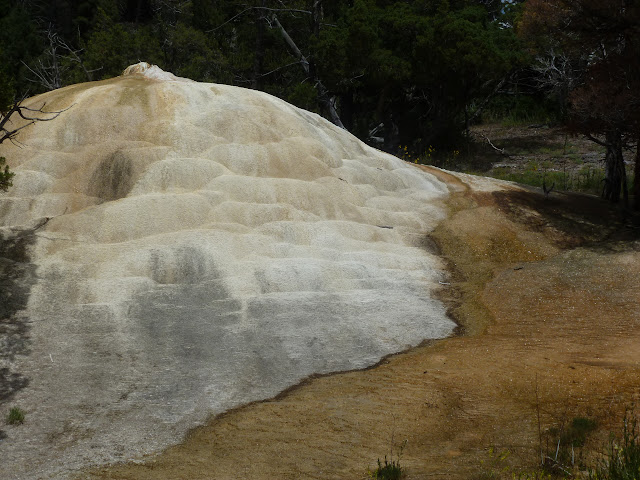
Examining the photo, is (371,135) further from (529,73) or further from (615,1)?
(615,1)

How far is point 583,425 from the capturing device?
259 inches

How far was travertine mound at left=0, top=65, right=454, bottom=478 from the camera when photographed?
26.9 ft

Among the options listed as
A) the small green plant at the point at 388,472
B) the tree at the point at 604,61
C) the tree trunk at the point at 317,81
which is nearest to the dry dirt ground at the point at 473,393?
the small green plant at the point at 388,472

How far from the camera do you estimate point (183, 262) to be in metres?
11.4

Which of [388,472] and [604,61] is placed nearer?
[388,472]

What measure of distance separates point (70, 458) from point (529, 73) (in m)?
29.9

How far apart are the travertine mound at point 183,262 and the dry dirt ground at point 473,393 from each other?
0.51m

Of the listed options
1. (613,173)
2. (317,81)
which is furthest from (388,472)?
(317,81)

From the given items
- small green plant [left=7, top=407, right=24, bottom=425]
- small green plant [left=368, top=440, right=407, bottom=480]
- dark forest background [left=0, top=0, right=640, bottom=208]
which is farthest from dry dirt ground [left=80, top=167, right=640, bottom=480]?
dark forest background [left=0, top=0, right=640, bottom=208]

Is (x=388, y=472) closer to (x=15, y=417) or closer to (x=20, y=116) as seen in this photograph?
(x=15, y=417)

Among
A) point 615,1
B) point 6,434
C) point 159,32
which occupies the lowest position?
point 6,434

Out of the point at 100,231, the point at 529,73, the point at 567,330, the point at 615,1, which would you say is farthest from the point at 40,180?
the point at 529,73

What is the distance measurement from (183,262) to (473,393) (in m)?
5.52

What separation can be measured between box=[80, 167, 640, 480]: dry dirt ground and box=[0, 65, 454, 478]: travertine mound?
514mm
